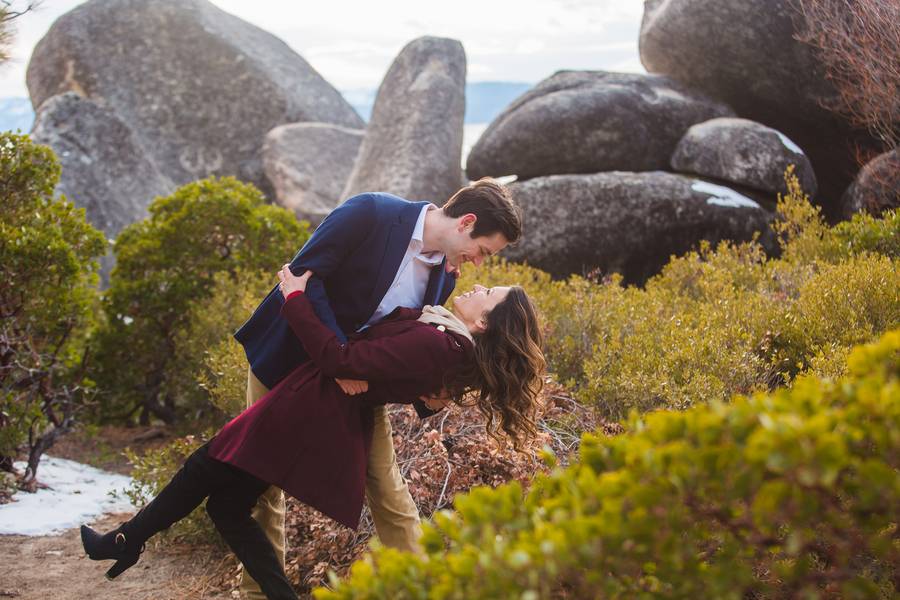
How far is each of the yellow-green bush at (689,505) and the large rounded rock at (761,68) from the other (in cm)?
869

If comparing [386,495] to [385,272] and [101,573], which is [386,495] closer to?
[385,272]

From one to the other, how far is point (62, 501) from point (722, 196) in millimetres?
7296

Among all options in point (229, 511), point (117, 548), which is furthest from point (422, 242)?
point (117, 548)

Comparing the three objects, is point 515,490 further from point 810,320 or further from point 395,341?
point 810,320

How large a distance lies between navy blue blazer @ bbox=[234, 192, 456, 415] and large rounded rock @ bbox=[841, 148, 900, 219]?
6.35m

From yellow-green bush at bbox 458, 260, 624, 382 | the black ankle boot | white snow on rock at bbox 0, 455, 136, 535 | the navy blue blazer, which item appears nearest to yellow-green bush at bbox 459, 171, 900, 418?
yellow-green bush at bbox 458, 260, 624, 382

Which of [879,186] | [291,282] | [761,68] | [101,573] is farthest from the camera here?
[761,68]

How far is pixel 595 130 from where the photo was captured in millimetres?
10289

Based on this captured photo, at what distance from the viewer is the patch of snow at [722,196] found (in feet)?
30.2

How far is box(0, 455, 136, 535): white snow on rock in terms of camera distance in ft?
17.8

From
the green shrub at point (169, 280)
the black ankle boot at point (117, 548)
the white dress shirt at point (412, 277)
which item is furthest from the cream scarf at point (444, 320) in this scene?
the green shrub at point (169, 280)

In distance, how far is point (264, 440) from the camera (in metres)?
3.09

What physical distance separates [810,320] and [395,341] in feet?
10.6

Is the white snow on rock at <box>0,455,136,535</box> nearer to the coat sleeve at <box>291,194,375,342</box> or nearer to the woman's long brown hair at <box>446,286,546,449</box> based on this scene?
the coat sleeve at <box>291,194,375,342</box>
